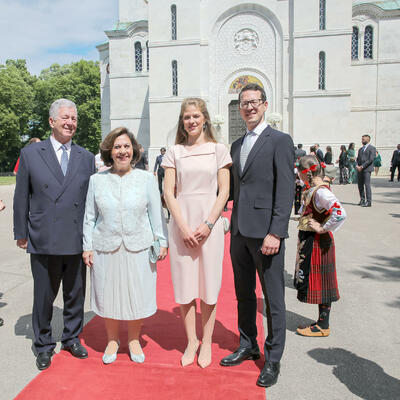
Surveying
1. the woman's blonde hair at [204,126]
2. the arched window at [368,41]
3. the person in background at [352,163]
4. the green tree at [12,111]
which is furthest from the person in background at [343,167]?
the green tree at [12,111]

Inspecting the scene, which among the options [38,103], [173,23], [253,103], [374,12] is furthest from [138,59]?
[253,103]

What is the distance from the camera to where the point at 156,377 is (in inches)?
129

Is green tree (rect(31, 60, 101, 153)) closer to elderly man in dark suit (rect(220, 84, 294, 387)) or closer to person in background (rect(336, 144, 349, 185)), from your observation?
person in background (rect(336, 144, 349, 185))

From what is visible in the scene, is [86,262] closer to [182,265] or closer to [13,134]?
[182,265]

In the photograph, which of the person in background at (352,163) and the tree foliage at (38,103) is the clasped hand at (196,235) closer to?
the person in background at (352,163)

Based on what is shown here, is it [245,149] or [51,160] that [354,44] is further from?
[51,160]

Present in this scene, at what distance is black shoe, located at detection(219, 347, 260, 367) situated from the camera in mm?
3447

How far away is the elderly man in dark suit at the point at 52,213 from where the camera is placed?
3502 mm

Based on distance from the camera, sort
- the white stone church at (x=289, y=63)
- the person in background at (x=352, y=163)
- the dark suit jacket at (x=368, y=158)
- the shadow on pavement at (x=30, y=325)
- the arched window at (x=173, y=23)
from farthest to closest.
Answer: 1. the arched window at (x=173, y=23)
2. the white stone church at (x=289, y=63)
3. the person in background at (x=352, y=163)
4. the dark suit jacket at (x=368, y=158)
5. the shadow on pavement at (x=30, y=325)

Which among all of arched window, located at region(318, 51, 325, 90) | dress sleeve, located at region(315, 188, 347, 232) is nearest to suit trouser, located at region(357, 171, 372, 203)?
dress sleeve, located at region(315, 188, 347, 232)

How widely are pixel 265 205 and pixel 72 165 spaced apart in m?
1.78

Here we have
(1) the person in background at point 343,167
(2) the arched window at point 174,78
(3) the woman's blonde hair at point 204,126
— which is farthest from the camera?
(2) the arched window at point 174,78

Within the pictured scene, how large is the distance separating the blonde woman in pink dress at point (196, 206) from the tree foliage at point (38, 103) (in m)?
40.7

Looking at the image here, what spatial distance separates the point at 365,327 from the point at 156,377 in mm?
2318
